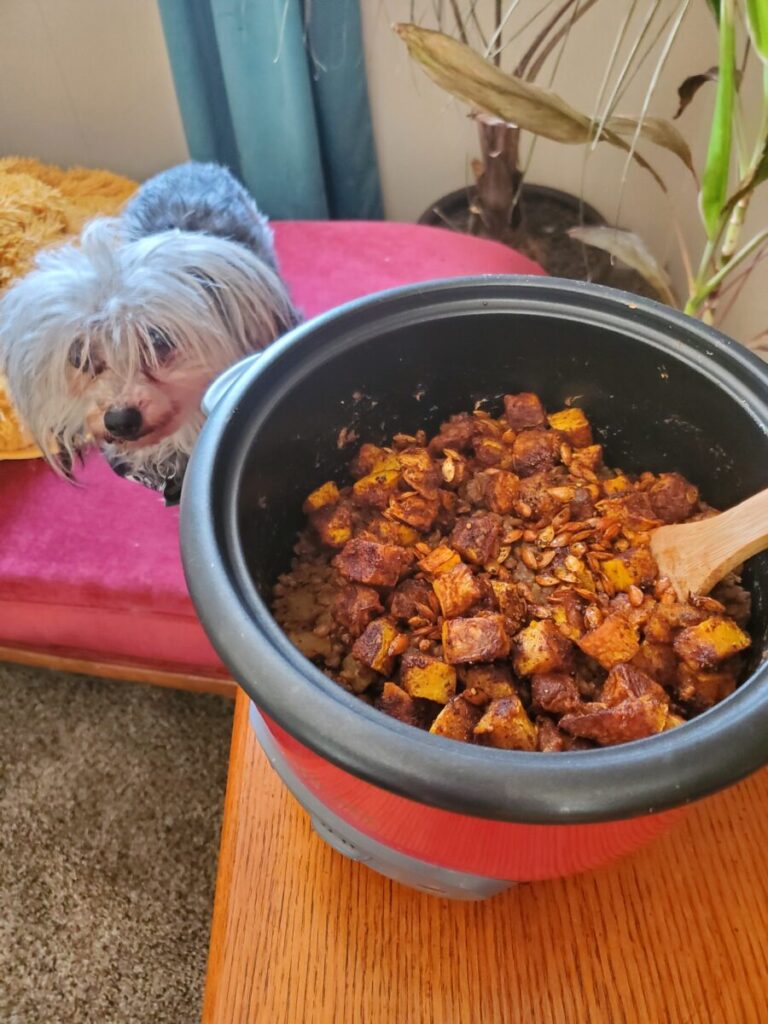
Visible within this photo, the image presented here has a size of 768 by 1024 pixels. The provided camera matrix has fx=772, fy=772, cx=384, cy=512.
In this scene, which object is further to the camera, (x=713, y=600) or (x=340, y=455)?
(x=340, y=455)

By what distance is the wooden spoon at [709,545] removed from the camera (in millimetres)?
532

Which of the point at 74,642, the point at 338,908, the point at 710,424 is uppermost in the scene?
the point at 710,424

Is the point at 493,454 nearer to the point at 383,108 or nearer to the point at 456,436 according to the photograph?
the point at 456,436

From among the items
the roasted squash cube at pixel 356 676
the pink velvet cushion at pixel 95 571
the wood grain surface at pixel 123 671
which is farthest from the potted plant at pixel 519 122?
the wood grain surface at pixel 123 671

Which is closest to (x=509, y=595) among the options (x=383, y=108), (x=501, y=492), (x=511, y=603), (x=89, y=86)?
(x=511, y=603)

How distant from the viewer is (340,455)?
697 millimetres

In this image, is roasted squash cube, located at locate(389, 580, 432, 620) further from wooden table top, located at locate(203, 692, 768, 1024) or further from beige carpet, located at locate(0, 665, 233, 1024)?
beige carpet, located at locate(0, 665, 233, 1024)

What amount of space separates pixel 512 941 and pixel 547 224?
4.23 feet

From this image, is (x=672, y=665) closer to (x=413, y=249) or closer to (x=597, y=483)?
(x=597, y=483)

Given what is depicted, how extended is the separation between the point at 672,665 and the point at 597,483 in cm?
18

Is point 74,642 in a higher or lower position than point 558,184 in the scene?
lower

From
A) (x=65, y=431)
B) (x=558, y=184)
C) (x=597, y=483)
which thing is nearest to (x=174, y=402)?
Answer: (x=65, y=431)

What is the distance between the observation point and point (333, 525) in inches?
25.5

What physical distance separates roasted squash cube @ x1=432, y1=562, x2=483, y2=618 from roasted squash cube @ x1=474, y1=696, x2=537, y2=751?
0.09m
